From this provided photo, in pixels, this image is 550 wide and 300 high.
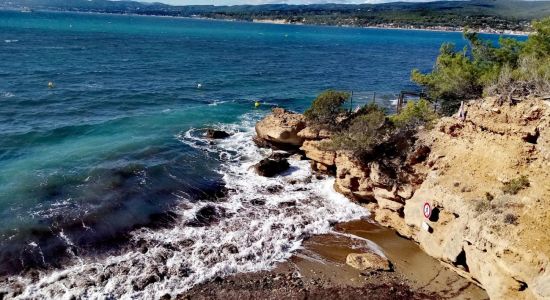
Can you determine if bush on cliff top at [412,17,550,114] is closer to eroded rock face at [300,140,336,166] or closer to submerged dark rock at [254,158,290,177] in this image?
eroded rock face at [300,140,336,166]

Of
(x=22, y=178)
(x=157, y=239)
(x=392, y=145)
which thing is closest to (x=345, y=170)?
(x=392, y=145)

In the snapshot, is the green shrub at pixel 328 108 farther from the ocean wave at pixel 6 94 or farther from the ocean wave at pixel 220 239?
the ocean wave at pixel 6 94

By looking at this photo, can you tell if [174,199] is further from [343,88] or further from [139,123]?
[343,88]

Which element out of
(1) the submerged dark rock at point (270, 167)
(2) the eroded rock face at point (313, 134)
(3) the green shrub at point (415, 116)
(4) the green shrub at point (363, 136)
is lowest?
(1) the submerged dark rock at point (270, 167)

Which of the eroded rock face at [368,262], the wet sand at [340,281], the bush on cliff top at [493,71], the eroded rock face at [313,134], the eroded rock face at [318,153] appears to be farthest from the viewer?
the eroded rock face at [313,134]

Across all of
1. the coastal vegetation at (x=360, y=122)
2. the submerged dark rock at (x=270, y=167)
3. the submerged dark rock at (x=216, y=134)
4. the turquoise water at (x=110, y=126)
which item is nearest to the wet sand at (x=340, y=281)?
the coastal vegetation at (x=360, y=122)

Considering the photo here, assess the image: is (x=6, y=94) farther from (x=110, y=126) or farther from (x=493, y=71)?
(x=493, y=71)
